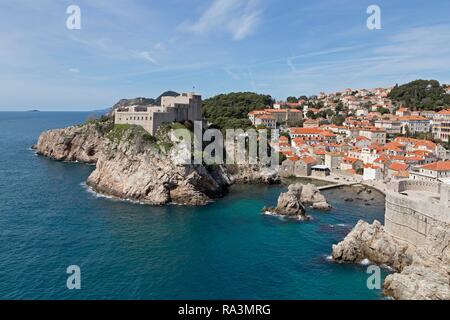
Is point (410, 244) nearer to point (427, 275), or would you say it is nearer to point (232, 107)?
point (427, 275)

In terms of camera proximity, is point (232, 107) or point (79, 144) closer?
point (79, 144)

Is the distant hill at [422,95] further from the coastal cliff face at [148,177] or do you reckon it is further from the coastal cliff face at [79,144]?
the coastal cliff face at [79,144]

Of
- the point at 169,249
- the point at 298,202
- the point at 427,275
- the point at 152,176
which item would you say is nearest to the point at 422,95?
the point at 298,202

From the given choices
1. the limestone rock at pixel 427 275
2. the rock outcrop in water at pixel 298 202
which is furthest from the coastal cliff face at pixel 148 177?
the limestone rock at pixel 427 275

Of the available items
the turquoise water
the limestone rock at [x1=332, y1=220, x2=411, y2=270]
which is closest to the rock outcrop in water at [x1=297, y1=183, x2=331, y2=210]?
the turquoise water

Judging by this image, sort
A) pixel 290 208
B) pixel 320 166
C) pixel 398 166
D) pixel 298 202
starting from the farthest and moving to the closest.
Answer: pixel 320 166
pixel 398 166
pixel 298 202
pixel 290 208

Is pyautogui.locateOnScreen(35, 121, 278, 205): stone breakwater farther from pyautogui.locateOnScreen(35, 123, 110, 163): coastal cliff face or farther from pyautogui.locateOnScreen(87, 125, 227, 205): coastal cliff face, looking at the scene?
pyautogui.locateOnScreen(35, 123, 110, 163): coastal cliff face

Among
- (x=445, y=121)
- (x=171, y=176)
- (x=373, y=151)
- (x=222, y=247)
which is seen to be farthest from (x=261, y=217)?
(x=445, y=121)
